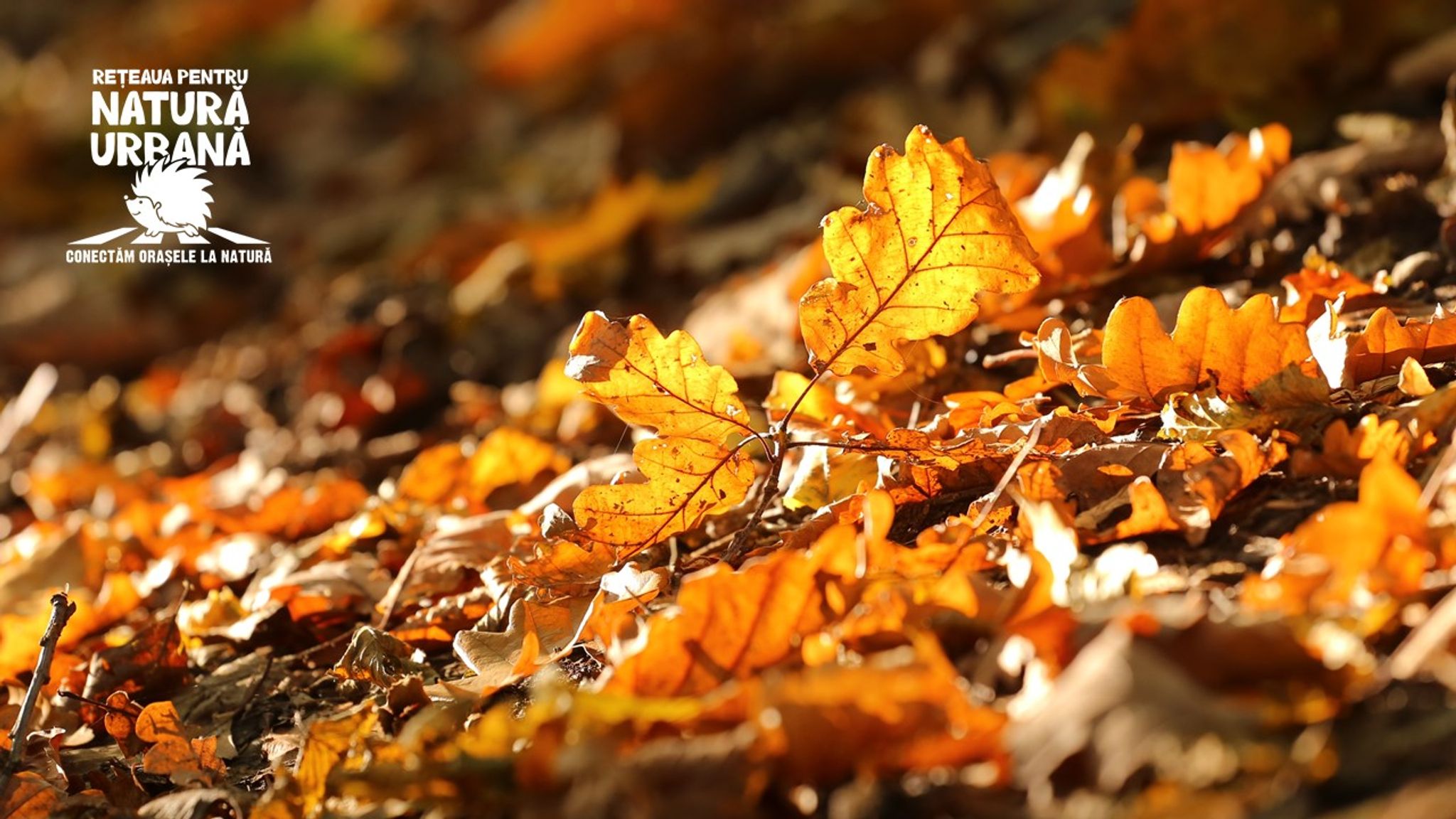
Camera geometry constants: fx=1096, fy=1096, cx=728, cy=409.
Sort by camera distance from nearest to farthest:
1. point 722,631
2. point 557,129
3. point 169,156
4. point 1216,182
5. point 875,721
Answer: point 875,721 → point 722,631 → point 1216,182 → point 169,156 → point 557,129

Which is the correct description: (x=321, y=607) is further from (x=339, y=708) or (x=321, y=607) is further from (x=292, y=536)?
(x=292, y=536)

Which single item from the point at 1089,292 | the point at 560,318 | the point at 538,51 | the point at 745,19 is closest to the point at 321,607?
the point at 1089,292

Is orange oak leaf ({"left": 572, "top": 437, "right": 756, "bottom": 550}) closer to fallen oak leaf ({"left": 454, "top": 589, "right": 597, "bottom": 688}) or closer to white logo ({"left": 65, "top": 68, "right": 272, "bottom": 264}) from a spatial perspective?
fallen oak leaf ({"left": 454, "top": 589, "right": 597, "bottom": 688})

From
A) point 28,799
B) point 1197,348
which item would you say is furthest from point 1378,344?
point 28,799

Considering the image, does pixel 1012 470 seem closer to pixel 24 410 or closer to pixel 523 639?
pixel 523 639

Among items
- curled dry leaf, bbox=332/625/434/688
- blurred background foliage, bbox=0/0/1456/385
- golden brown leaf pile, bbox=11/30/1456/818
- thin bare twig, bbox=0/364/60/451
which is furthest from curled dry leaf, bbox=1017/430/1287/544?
thin bare twig, bbox=0/364/60/451

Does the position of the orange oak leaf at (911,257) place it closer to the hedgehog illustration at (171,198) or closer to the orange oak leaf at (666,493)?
the orange oak leaf at (666,493)
